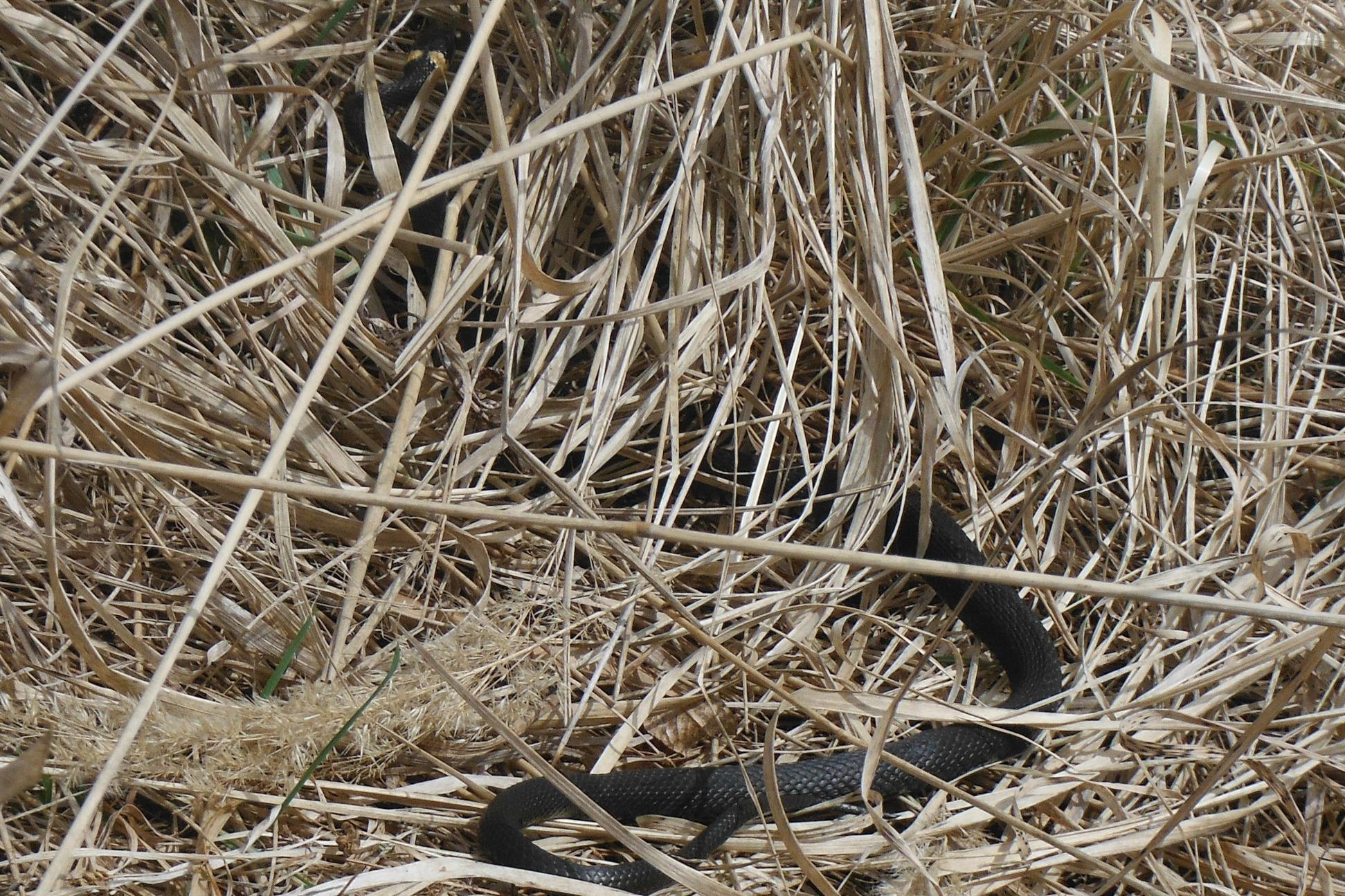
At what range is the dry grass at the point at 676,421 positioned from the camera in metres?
1.56

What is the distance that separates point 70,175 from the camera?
6.18ft

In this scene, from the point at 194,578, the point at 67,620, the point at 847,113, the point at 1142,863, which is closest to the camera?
the point at 67,620

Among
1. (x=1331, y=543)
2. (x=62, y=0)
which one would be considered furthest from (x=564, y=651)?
(x=62, y=0)

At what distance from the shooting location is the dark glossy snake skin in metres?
1.60

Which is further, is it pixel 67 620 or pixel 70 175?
pixel 70 175

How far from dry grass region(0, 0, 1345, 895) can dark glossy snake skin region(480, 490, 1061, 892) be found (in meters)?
0.06

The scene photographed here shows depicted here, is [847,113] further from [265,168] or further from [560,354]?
[265,168]

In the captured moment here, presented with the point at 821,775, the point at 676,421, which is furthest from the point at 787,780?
the point at 676,421

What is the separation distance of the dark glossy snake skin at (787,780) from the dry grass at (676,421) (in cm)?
6

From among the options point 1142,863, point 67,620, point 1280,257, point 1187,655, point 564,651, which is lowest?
point 1142,863

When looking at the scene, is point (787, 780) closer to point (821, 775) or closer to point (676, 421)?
point (821, 775)

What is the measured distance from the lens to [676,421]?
186cm

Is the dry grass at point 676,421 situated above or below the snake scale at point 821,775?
above

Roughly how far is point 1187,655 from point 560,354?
4.23 feet
